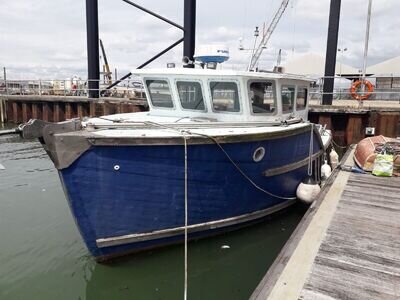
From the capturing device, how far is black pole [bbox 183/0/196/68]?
13578mm

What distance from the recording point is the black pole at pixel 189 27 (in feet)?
44.5

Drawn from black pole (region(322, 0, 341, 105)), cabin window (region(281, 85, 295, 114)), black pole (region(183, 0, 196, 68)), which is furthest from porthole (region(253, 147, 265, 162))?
black pole (region(183, 0, 196, 68))

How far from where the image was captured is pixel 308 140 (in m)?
7.27

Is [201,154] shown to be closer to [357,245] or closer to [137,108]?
[357,245]

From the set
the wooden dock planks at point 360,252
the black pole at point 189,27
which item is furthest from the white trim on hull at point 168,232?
the black pole at point 189,27

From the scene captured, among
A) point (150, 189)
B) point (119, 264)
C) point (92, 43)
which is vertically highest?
point (92, 43)

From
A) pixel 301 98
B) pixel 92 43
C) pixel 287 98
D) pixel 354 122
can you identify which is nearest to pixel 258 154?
pixel 287 98

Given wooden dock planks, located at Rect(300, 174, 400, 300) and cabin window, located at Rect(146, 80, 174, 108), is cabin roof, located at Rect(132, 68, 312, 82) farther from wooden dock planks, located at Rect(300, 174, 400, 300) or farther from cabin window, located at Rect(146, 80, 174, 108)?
wooden dock planks, located at Rect(300, 174, 400, 300)

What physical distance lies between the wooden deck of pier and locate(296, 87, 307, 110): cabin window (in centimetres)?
234

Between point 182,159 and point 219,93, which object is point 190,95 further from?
point 182,159

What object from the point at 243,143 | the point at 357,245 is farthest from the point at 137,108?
the point at 357,245

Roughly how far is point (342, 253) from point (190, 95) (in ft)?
12.0

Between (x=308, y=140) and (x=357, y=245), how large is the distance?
3.54 metres

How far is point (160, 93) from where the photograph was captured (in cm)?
673
